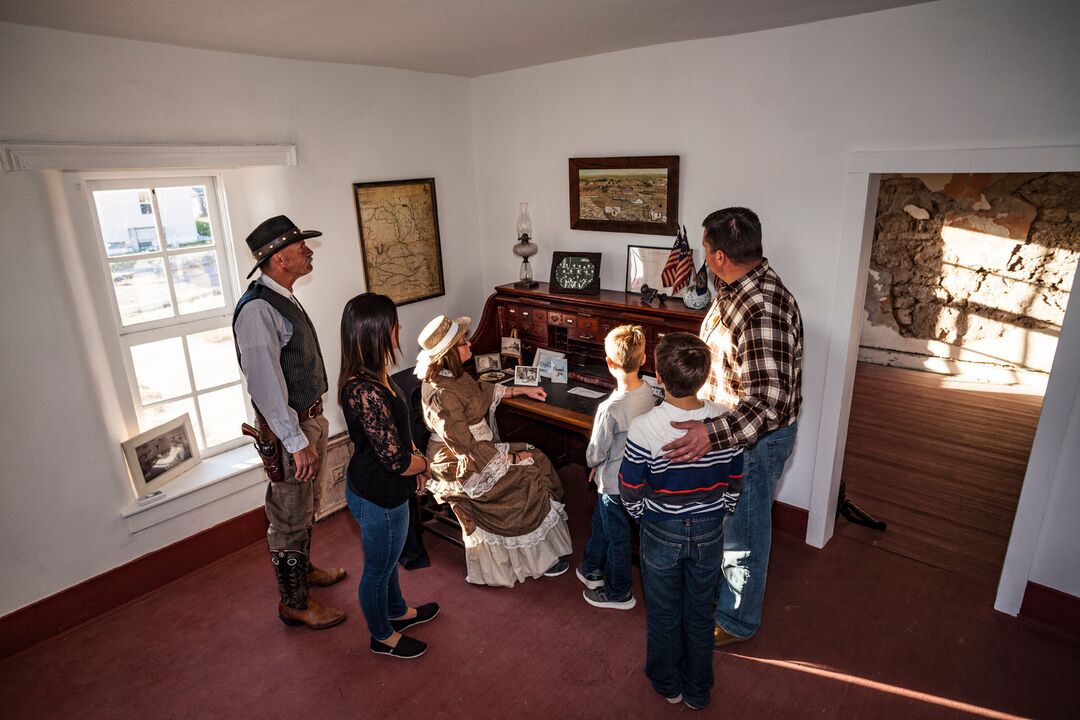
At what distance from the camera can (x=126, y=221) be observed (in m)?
3.20

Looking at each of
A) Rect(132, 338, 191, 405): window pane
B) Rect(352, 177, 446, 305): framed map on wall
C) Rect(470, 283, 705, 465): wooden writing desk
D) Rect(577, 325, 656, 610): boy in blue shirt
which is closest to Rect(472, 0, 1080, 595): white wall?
Rect(470, 283, 705, 465): wooden writing desk

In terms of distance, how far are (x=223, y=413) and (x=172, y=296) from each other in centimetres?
76

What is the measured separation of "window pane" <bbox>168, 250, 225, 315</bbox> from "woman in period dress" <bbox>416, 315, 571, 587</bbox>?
4.53 ft

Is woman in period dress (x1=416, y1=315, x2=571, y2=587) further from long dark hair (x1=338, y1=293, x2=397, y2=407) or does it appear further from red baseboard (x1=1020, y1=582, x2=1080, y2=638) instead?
red baseboard (x1=1020, y1=582, x2=1080, y2=638)

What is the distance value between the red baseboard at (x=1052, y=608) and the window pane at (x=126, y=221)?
4.69m

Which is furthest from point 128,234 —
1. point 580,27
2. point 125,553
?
point 580,27

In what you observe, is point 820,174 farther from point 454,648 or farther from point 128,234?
point 128,234

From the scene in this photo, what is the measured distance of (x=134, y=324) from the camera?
10.8 feet

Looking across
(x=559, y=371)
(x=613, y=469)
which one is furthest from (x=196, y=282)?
(x=613, y=469)

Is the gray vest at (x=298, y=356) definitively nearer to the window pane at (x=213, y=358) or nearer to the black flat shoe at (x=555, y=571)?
the window pane at (x=213, y=358)

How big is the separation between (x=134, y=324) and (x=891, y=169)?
3836 mm

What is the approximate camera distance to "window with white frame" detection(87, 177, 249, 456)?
3197 millimetres

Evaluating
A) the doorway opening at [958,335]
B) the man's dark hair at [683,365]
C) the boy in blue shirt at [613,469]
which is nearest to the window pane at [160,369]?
the boy in blue shirt at [613,469]

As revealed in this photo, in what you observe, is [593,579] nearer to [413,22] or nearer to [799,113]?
[799,113]
